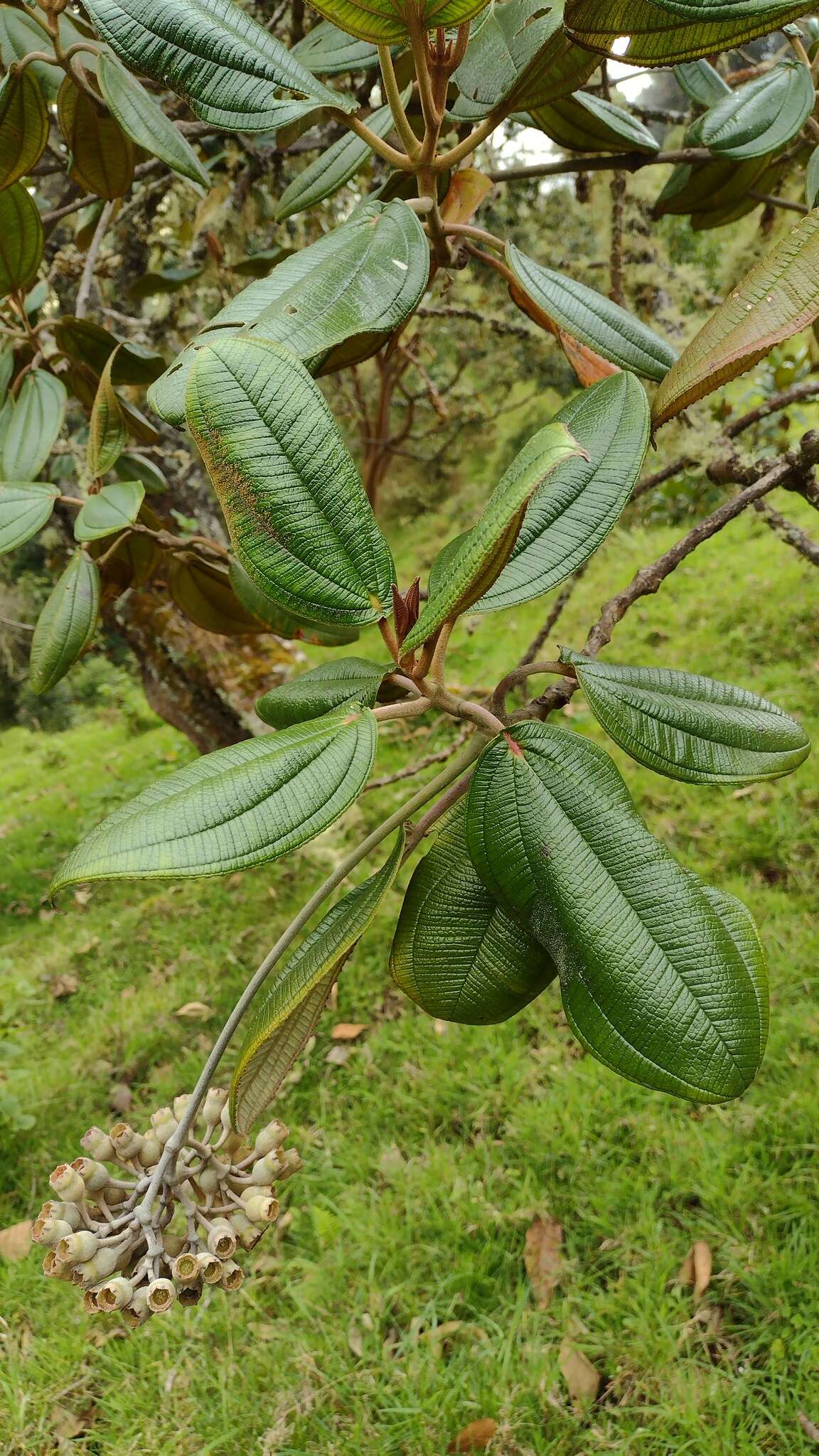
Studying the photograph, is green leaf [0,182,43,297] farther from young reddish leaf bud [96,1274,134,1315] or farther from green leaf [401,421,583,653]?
young reddish leaf bud [96,1274,134,1315]

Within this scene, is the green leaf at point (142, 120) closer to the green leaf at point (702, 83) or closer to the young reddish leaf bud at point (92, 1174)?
the green leaf at point (702, 83)

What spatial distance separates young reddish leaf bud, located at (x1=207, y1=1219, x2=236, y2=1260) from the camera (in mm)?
483

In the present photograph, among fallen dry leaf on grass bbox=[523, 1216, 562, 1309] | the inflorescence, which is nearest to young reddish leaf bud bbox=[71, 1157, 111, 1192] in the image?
the inflorescence

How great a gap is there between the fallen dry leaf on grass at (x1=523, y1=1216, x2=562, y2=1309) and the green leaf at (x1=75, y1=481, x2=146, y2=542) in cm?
116

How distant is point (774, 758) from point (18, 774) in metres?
4.36

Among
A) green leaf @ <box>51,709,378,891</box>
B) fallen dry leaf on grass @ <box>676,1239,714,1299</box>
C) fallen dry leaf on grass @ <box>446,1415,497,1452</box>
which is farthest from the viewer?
fallen dry leaf on grass @ <box>676,1239,714,1299</box>

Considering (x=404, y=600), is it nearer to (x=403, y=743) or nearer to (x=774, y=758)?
(x=774, y=758)

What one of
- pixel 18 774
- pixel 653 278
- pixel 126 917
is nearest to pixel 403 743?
pixel 126 917

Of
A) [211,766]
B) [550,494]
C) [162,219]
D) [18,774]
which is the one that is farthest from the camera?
[18,774]

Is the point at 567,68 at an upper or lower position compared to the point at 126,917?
upper

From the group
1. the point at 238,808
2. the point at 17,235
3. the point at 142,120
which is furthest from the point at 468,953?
the point at 17,235

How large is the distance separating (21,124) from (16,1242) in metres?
1.60

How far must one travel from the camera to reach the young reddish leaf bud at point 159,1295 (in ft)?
1.46

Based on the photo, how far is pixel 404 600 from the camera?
0.45 m
